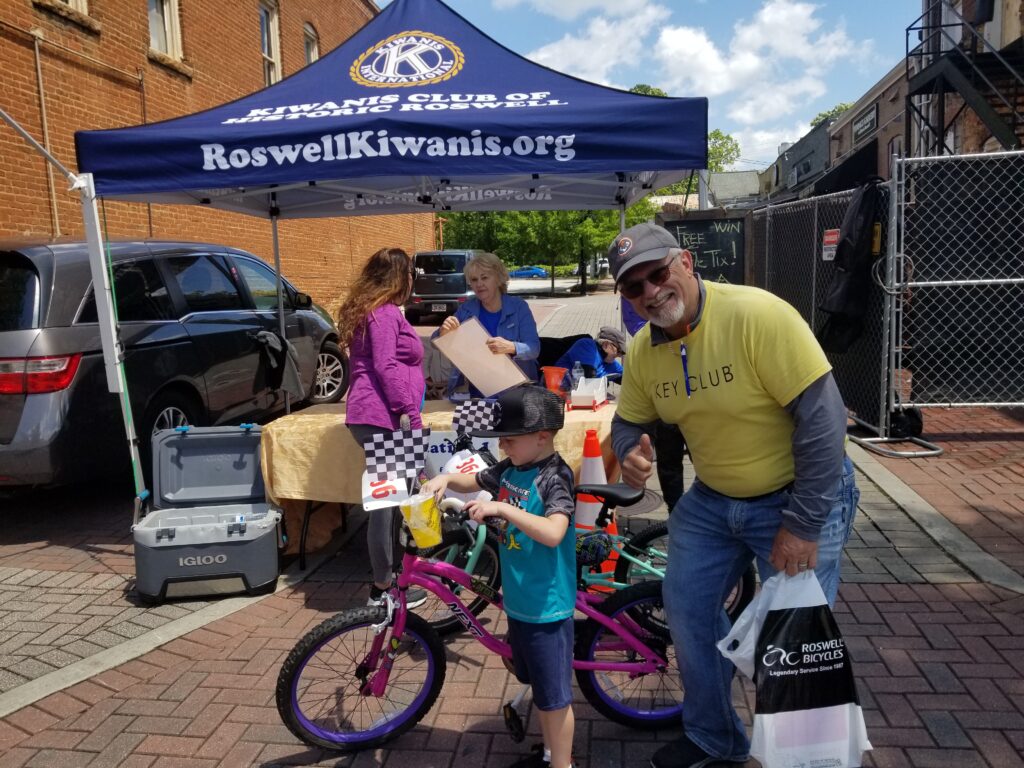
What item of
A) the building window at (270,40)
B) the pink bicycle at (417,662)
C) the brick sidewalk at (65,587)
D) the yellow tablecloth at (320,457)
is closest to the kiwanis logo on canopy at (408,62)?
the yellow tablecloth at (320,457)

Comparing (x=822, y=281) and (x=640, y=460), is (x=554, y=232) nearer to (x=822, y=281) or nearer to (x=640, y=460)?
(x=822, y=281)

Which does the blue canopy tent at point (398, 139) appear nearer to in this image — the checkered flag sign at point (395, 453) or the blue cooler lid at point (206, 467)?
the blue cooler lid at point (206, 467)

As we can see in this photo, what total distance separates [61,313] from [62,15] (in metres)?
7.07

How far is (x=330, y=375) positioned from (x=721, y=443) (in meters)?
7.56

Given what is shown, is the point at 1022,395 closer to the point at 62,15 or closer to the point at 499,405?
the point at 499,405

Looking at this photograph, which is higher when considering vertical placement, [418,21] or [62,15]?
[62,15]

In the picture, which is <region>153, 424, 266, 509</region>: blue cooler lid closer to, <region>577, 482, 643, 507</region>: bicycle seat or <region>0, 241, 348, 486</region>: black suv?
<region>0, 241, 348, 486</region>: black suv

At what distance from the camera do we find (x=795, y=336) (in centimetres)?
211

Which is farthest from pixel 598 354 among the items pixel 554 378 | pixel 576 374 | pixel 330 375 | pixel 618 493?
pixel 330 375

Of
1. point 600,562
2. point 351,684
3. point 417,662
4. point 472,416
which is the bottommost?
point 351,684

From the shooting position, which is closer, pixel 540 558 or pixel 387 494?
pixel 540 558

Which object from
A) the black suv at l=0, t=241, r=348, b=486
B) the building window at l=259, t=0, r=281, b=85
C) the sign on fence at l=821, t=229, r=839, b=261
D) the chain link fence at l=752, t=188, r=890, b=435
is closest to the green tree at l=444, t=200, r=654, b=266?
the building window at l=259, t=0, r=281, b=85

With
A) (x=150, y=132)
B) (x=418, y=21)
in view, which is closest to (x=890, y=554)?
(x=418, y=21)

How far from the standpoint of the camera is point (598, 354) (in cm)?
562
